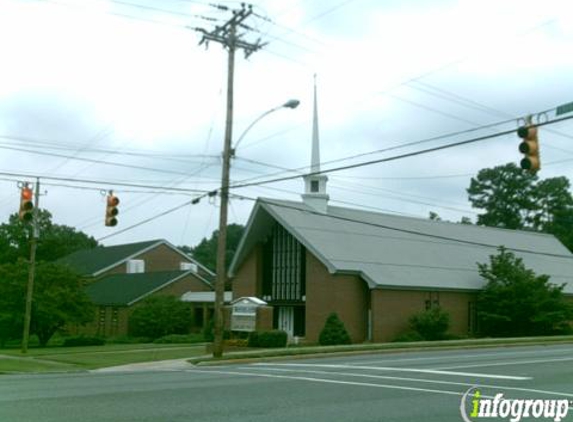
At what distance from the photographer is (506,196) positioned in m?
95.9

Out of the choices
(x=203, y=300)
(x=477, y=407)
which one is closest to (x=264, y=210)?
(x=203, y=300)

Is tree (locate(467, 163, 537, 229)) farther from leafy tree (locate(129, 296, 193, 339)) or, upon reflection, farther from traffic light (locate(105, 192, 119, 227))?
traffic light (locate(105, 192, 119, 227))

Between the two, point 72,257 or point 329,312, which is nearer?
point 329,312

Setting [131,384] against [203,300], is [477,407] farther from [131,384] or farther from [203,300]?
[203,300]

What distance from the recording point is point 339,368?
2202 cm

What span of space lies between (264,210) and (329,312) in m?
7.42

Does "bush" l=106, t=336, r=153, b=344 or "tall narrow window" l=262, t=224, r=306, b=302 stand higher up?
"tall narrow window" l=262, t=224, r=306, b=302

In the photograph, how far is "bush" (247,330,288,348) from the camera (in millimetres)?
34281

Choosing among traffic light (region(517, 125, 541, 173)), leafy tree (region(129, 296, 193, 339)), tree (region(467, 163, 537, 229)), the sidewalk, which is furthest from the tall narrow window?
tree (region(467, 163, 537, 229))

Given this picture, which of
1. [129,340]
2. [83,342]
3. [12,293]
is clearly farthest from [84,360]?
[129,340]

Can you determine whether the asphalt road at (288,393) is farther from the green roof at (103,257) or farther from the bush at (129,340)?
the green roof at (103,257)

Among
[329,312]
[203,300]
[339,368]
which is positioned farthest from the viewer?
[203,300]

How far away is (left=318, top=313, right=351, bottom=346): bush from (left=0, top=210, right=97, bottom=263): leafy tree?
161 ft

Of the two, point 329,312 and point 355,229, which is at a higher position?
point 355,229
